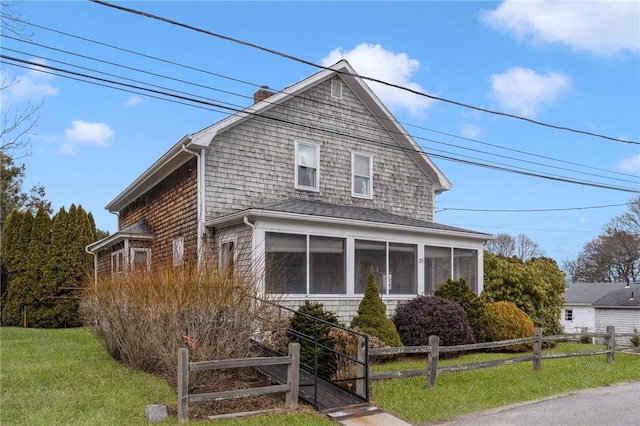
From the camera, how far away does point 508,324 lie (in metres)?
15.1

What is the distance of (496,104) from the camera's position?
15148 millimetres

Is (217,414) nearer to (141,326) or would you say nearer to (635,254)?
(141,326)

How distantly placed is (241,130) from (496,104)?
6.96 meters

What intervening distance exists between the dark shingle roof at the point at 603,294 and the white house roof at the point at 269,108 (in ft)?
89.7

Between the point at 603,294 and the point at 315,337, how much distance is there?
134 feet

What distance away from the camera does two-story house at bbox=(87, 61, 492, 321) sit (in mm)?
13469

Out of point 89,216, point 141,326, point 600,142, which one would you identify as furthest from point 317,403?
point 89,216

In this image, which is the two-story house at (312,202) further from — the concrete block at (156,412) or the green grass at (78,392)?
the concrete block at (156,412)

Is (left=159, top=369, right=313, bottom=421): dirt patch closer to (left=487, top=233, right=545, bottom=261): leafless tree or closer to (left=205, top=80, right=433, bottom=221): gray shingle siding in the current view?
(left=205, top=80, right=433, bottom=221): gray shingle siding

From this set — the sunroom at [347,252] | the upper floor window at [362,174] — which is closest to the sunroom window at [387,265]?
the sunroom at [347,252]

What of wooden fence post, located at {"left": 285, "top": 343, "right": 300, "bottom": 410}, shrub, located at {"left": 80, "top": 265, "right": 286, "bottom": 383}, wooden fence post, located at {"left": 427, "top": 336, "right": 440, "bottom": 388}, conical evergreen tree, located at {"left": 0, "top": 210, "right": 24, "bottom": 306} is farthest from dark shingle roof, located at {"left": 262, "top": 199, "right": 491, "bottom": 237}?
conical evergreen tree, located at {"left": 0, "top": 210, "right": 24, "bottom": 306}

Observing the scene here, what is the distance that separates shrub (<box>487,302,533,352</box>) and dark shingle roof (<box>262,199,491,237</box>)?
239 cm

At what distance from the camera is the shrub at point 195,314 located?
8398 mm

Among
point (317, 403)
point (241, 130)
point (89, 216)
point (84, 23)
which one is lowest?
point (317, 403)
